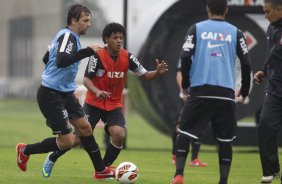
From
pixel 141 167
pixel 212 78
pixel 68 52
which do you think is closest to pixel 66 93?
pixel 68 52

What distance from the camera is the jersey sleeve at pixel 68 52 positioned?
9.93 m

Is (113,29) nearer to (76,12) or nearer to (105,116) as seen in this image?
(76,12)

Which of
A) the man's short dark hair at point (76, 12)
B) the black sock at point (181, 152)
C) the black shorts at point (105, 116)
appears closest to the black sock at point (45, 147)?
the black shorts at point (105, 116)

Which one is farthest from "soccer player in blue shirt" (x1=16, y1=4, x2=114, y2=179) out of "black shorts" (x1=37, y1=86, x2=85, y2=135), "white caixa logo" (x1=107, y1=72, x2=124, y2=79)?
"white caixa logo" (x1=107, y1=72, x2=124, y2=79)

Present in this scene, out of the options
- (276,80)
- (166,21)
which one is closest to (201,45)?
(276,80)

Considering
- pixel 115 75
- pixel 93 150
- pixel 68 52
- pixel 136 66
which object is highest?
pixel 68 52

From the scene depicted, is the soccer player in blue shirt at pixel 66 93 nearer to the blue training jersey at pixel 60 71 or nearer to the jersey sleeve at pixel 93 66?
the blue training jersey at pixel 60 71

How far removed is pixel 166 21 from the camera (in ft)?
60.0

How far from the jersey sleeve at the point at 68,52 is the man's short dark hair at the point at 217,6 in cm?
149

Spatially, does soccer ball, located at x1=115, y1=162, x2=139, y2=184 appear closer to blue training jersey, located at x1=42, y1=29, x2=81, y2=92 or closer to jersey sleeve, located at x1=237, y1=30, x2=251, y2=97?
Result: blue training jersey, located at x1=42, y1=29, x2=81, y2=92

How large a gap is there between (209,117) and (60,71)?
195 cm

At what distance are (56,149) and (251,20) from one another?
8760 millimetres

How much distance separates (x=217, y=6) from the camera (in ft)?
30.9

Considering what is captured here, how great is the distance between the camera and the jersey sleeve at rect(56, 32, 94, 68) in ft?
32.6
